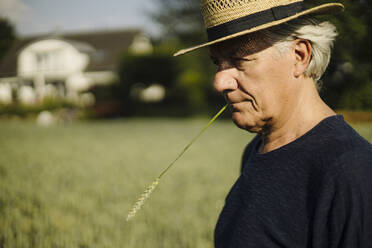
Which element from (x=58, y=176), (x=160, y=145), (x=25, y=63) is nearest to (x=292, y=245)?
(x=58, y=176)

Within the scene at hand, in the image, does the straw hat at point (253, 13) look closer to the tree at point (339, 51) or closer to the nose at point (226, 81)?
the nose at point (226, 81)

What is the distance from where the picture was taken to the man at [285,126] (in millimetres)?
1275

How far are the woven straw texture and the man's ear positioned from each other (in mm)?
188

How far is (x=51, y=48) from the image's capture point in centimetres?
3925

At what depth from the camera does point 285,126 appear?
5.32 ft

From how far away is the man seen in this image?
1.28 meters

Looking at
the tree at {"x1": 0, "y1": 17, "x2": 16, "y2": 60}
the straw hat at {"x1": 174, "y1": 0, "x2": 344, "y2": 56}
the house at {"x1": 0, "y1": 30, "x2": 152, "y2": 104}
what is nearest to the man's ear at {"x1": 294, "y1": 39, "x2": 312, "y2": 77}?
the straw hat at {"x1": 174, "y1": 0, "x2": 344, "y2": 56}

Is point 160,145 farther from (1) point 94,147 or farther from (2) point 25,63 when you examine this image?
(2) point 25,63

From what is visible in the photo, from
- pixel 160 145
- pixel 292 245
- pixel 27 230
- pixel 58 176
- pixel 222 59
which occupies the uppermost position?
pixel 222 59

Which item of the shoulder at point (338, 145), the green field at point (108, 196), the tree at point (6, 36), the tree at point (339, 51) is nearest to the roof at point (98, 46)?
the tree at point (339, 51)

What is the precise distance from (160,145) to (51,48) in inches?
1271

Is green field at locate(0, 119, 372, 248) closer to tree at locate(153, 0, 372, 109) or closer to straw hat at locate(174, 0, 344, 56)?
tree at locate(153, 0, 372, 109)

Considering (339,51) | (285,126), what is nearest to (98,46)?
(339,51)

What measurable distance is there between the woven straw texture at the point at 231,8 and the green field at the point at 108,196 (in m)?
2.91
